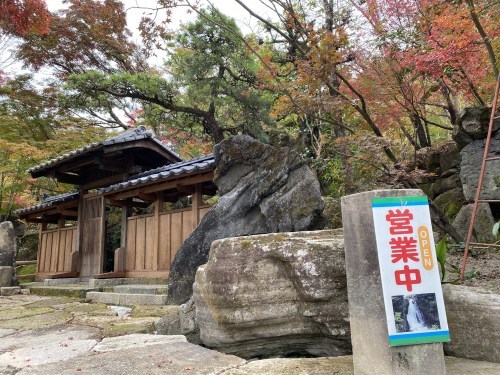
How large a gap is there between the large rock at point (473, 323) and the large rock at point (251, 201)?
2591mm

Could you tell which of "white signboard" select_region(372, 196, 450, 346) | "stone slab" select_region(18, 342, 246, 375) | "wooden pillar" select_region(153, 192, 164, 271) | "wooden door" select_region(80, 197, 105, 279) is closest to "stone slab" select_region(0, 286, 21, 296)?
"wooden door" select_region(80, 197, 105, 279)

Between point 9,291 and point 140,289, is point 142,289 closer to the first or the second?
point 140,289

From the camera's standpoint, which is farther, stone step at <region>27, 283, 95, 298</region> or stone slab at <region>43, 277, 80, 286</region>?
stone slab at <region>43, 277, 80, 286</region>

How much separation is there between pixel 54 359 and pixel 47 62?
1697cm

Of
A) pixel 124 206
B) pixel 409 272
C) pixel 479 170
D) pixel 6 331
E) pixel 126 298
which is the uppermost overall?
pixel 479 170

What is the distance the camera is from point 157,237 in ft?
29.2

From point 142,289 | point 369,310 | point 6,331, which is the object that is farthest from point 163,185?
point 369,310

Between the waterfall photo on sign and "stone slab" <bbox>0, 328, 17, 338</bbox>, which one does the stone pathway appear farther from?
the waterfall photo on sign

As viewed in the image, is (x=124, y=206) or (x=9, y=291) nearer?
(x=124, y=206)

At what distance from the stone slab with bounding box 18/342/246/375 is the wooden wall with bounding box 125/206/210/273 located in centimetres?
474

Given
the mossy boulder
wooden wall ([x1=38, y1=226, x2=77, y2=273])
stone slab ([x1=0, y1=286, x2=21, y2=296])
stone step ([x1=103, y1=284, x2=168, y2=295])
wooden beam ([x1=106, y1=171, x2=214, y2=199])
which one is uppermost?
wooden beam ([x1=106, y1=171, x2=214, y2=199])

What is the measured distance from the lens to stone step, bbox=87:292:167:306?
6801 mm

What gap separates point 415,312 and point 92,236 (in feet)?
35.7

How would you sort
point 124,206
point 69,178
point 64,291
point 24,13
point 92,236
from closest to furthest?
point 64,291 < point 24,13 < point 124,206 < point 92,236 < point 69,178
